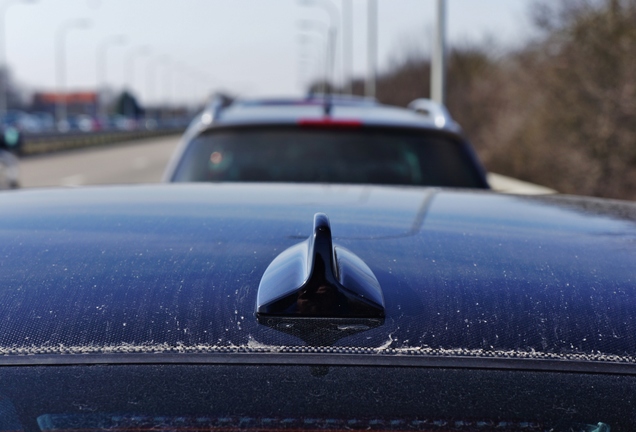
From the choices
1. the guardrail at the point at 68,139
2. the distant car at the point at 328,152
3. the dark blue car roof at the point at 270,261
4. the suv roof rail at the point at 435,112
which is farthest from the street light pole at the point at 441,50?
the guardrail at the point at 68,139

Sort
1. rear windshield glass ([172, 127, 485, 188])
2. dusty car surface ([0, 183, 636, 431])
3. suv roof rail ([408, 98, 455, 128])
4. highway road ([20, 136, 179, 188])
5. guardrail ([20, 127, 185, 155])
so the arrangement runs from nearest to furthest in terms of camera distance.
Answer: dusty car surface ([0, 183, 636, 431]), rear windshield glass ([172, 127, 485, 188]), suv roof rail ([408, 98, 455, 128]), highway road ([20, 136, 179, 188]), guardrail ([20, 127, 185, 155])

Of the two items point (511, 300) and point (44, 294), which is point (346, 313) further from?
point (44, 294)

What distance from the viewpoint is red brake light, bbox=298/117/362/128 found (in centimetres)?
494

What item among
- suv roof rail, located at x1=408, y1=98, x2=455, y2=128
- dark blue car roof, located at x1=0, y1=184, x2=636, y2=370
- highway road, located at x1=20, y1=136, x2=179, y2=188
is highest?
dark blue car roof, located at x1=0, y1=184, x2=636, y2=370

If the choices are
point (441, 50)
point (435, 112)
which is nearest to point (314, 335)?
point (435, 112)

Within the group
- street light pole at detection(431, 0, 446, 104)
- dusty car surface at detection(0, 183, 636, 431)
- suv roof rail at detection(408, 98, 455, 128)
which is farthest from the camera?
street light pole at detection(431, 0, 446, 104)

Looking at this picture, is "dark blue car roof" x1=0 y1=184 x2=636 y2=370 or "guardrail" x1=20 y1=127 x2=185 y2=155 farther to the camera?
"guardrail" x1=20 y1=127 x2=185 y2=155

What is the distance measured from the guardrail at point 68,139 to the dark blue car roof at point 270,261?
36.1 meters

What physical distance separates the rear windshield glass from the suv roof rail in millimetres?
195

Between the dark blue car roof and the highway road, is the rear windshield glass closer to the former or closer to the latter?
the dark blue car roof

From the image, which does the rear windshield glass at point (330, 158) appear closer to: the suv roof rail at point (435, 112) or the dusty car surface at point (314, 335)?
the suv roof rail at point (435, 112)

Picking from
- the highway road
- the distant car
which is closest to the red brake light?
the distant car

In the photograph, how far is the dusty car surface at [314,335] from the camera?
1.30 metres

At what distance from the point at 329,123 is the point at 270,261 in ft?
10.9
